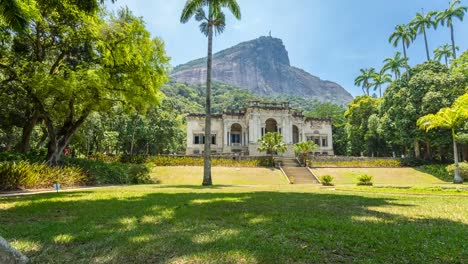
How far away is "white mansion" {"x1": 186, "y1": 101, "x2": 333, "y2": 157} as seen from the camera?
43719 mm

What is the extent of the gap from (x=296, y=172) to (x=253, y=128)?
1505 cm

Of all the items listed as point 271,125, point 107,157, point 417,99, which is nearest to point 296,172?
point 417,99

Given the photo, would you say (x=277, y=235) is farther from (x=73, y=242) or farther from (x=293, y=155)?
(x=293, y=155)

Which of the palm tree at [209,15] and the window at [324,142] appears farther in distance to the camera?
the window at [324,142]

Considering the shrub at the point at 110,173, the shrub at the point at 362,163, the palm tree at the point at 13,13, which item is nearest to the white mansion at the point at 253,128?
the shrub at the point at 362,163

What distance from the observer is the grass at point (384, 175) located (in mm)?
26547

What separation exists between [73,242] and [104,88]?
43.9 feet

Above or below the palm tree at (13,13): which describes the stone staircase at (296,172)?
below

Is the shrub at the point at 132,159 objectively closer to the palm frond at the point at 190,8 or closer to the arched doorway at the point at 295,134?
the palm frond at the point at 190,8

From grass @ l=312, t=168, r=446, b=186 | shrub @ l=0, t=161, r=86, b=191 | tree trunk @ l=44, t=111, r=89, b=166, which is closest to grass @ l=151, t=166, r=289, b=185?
grass @ l=312, t=168, r=446, b=186

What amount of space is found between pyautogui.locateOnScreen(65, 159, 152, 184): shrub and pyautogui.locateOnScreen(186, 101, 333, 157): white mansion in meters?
21.7

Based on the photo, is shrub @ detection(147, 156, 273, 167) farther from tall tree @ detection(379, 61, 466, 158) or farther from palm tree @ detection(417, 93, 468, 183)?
palm tree @ detection(417, 93, 468, 183)

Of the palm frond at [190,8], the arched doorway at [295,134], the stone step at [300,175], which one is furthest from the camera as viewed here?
the arched doorway at [295,134]

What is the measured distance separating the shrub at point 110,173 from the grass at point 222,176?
1.98m
